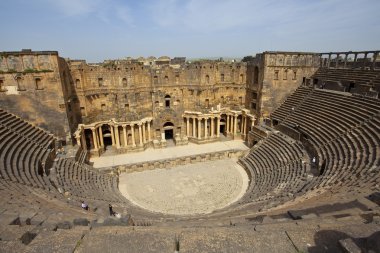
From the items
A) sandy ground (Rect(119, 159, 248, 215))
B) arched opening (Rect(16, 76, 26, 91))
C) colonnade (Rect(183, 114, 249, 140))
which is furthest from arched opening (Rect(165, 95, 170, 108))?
arched opening (Rect(16, 76, 26, 91))

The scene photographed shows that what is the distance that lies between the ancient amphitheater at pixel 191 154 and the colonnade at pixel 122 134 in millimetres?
145

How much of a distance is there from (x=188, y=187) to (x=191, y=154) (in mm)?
6524

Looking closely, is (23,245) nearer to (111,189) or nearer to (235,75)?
(111,189)

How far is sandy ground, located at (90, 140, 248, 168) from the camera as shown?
24.2 metres

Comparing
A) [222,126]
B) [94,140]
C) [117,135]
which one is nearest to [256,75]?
[222,126]

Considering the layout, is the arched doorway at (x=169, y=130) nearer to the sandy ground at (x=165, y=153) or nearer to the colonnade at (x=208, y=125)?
the colonnade at (x=208, y=125)

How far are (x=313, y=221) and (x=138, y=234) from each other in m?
4.68

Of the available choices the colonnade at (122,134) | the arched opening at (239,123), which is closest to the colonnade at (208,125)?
the arched opening at (239,123)

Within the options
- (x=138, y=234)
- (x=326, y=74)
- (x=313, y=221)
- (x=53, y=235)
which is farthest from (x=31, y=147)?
(x=326, y=74)

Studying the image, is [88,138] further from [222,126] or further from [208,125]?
[222,126]

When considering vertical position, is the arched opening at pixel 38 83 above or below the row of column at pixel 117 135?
above

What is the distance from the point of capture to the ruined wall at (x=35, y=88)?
64.1 feet

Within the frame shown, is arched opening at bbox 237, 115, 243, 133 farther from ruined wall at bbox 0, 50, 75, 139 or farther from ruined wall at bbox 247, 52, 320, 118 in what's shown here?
ruined wall at bbox 0, 50, 75, 139

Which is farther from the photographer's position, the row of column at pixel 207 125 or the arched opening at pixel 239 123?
the arched opening at pixel 239 123
